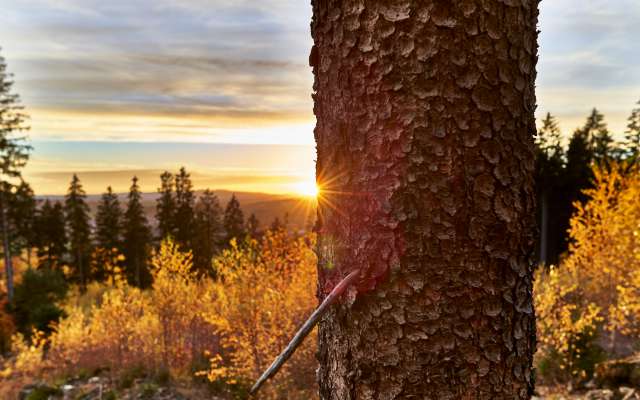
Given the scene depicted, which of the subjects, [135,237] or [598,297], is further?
[135,237]

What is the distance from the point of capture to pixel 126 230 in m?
30.7

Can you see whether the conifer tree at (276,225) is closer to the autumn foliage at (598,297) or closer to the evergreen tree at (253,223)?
the evergreen tree at (253,223)

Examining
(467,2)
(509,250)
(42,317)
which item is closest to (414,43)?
(467,2)

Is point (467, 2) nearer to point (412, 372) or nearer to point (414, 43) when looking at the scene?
point (414, 43)

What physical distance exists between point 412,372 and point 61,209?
38.1 m

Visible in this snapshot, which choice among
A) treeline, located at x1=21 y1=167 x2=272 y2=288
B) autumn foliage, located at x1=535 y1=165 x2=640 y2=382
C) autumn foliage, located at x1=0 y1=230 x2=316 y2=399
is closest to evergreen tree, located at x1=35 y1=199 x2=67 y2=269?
treeline, located at x1=21 y1=167 x2=272 y2=288

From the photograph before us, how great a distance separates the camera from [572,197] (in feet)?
91.8

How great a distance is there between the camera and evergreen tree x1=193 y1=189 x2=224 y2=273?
30438mm

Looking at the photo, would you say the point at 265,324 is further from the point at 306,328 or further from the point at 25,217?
the point at 25,217

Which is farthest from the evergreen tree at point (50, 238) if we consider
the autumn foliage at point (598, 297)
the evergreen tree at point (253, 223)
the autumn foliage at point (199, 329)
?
the autumn foliage at point (598, 297)

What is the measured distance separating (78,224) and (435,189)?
34.9 metres

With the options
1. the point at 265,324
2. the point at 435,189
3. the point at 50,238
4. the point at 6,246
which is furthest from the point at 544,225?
the point at 50,238

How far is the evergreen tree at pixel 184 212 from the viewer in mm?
29891

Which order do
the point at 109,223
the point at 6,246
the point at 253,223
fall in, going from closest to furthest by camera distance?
1. the point at 6,246
2. the point at 109,223
3. the point at 253,223
